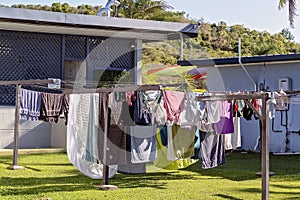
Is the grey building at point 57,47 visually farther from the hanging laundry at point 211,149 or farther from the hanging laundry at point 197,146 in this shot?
the hanging laundry at point 211,149

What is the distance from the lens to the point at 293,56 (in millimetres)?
14047

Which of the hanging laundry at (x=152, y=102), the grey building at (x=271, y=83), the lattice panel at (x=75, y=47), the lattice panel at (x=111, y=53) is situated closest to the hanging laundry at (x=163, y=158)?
the hanging laundry at (x=152, y=102)

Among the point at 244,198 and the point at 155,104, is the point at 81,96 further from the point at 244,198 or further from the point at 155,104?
the point at 244,198

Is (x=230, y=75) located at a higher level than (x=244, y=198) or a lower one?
higher

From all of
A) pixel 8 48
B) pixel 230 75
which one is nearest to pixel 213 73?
pixel 230 75

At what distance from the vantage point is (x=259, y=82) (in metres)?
15.3

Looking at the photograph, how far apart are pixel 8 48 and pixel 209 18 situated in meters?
22.9

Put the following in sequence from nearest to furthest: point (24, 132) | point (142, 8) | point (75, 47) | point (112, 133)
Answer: point (112, 133), point (24, 132), point (75, 47), point (142, 8)

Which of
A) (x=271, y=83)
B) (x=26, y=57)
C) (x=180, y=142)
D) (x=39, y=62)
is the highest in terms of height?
(x=26, y=57)

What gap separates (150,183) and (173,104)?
1395 mm

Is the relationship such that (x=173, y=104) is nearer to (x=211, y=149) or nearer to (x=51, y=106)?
(x=211, y=149)

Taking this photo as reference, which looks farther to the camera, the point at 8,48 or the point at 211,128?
the point at 8,48

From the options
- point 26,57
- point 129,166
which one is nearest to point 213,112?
point 129,166

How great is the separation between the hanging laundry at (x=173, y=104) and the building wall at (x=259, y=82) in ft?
21.3
